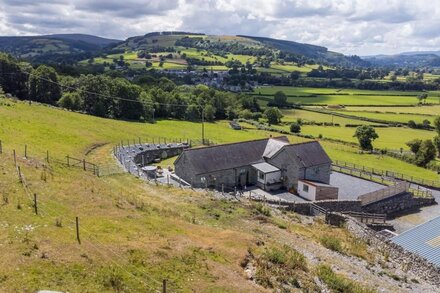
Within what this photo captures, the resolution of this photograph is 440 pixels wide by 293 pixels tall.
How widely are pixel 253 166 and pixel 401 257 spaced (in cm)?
2300

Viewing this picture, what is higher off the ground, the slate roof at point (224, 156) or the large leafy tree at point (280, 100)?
the large leafy tree at point (280, 100)

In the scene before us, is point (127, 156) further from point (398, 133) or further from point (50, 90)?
point (398, 133)

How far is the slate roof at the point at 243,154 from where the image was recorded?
165 ft

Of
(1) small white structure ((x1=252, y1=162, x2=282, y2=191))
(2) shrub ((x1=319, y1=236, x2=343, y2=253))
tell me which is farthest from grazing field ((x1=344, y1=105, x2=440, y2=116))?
(2) shrub ((x1=319, y1=236, x2=343, y2=253))

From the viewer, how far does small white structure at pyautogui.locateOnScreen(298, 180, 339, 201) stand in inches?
1921

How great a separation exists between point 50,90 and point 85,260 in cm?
8435

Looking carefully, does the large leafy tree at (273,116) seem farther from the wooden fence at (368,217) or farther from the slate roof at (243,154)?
the wooden fence at (368,217)

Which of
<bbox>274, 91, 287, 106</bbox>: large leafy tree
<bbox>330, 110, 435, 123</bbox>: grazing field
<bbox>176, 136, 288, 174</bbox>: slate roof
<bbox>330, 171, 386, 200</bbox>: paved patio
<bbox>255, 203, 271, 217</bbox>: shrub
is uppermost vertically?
<bbox>274, 91, 287, 106</bbox>: large leafy tree

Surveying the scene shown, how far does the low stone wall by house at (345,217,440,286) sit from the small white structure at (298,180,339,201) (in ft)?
26.9

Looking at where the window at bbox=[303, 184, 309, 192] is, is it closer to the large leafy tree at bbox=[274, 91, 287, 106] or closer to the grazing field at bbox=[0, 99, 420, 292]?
the grazing field at bbox=[0, 99, 420, 292]

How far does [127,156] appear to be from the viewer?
→ 187 ft

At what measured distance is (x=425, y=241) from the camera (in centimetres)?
3553

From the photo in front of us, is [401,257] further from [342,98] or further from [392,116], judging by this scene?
[342,98]

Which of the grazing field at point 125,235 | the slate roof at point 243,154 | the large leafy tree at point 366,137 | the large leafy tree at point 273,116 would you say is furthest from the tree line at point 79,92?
the large leafy tree at point 366,137
